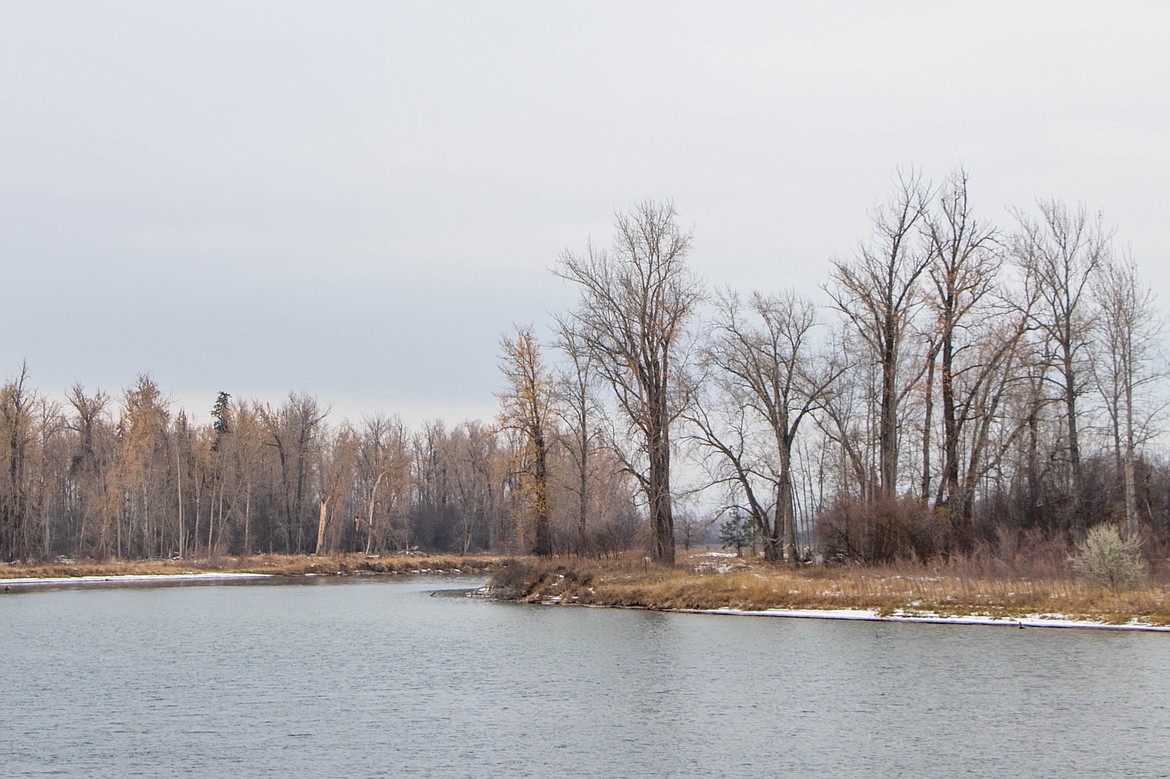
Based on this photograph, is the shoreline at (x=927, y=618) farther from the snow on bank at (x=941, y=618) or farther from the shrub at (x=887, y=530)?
the shrub at (x=887, y=530)

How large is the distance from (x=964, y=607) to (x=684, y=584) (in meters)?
10.5

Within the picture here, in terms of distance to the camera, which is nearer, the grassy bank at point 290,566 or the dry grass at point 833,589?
the dry grass at point 833,589

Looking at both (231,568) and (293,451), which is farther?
(293,451)

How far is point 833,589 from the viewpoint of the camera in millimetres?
32938

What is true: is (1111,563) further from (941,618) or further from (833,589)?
(833,589)

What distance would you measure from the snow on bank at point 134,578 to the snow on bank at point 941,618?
43034 millimetres

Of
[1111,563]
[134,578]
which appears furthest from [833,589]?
[134,578]

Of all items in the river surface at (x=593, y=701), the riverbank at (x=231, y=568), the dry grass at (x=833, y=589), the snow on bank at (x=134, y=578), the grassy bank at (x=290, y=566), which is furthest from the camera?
the grassy bank at (x=290, y=566)

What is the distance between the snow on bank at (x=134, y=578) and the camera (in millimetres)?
60281

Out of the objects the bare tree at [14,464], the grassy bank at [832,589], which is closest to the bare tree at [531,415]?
the grassy bank at [832,589]

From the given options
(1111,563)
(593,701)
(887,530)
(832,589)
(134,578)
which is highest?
(887,530)

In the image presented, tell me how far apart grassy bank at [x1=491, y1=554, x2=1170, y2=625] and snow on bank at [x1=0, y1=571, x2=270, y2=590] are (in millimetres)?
29425

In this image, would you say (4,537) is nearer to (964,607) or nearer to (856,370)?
(856,370)

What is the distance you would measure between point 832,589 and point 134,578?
4832 centimetres
